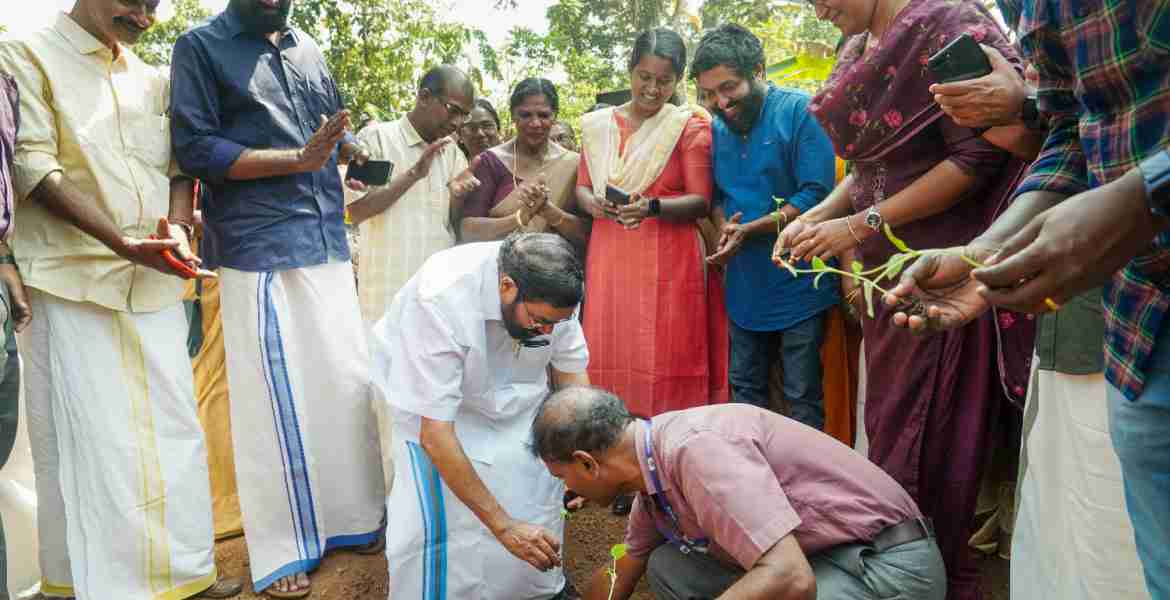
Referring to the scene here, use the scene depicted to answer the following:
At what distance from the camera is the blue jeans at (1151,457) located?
1.11 metres

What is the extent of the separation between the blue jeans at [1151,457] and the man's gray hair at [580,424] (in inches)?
43.0

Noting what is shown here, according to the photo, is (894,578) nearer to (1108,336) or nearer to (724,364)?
(1108,336)

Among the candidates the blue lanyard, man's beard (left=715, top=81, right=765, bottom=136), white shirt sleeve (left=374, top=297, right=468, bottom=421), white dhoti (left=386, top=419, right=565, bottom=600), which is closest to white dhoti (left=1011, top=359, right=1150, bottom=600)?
the blue lanyard

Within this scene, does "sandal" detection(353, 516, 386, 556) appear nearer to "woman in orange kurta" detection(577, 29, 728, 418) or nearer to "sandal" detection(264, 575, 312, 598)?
"sandal" detection(264, 575, 312, 598)

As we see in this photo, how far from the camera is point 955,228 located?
A: 89.7 inches

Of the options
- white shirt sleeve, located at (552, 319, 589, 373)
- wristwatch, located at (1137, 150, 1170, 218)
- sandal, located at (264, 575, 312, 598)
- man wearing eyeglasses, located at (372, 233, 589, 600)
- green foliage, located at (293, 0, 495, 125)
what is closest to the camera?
wristwatch, located at (1137, 150, 1170, 218)

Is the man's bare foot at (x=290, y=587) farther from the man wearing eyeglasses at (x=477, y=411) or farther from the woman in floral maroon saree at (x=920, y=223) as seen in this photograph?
the woman in floral maroon saree at (x=920, y=223)

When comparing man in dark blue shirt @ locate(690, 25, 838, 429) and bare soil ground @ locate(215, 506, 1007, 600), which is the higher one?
man in dark blue shirt @ locate(690, 25, 838, 429)

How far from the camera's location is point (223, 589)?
9.80 feet

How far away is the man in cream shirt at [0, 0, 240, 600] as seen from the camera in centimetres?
264

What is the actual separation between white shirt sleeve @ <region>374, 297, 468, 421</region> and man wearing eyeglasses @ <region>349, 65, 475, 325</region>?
1.25 m

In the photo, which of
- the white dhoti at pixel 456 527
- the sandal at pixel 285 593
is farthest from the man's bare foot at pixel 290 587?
the white dhoti at pixel 456 527

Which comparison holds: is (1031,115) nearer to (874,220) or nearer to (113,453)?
(874,220)

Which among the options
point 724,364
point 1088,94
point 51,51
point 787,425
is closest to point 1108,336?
point 1088,94
